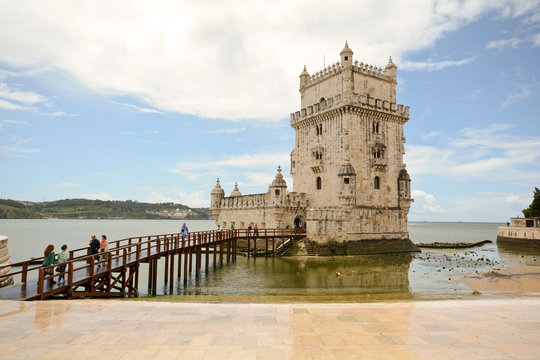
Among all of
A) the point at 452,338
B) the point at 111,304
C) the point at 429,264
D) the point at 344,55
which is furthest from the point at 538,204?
the point at 111,304

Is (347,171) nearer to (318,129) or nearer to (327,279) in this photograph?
(318,129)

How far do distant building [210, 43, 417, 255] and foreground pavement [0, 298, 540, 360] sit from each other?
21.2 metres

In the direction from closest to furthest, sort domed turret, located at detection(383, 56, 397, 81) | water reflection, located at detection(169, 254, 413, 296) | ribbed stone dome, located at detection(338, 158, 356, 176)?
water reflection, located at detection(169, 254, 413, 296) < ribbed stone dome, located at detection(338, 158, 356, 176) < domed turret, located at detection(383, 56, 397, 81)

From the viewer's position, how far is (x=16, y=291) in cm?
1036

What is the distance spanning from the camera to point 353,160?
31672 millimetres

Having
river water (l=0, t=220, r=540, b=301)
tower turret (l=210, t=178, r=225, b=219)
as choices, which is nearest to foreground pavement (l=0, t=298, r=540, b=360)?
river water (l=0, t=220, r=540, b=301)

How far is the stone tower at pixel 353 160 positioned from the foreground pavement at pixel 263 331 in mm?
21134

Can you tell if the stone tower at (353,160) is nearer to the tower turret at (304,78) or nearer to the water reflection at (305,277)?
the tower turret at (304,78)

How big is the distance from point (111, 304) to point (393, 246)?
95.5ft

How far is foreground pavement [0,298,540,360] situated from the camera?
599 cm

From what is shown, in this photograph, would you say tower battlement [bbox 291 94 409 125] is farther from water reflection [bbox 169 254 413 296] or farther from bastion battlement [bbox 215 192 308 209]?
water reflection [bbox 169 254 413 296]

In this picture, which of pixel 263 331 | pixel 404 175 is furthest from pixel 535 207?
pixel 263 331

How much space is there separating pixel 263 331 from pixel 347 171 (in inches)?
973

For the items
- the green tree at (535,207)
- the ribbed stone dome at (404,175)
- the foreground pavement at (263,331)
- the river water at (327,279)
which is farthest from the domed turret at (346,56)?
the green tree at (535,207)
